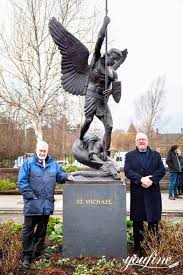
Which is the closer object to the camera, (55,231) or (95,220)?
(95,220)

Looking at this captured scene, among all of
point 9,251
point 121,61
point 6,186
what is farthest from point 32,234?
point 6,186

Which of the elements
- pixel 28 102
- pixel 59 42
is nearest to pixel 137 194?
pixel 59 42

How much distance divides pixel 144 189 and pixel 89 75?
2.21 m

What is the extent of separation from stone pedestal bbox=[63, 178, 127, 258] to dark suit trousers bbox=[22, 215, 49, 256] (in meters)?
0.36

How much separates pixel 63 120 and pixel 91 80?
19587 millimetres

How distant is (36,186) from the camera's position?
5.68 metres

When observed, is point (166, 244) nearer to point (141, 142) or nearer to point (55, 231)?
point (141, 142)

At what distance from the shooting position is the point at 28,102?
69.8 ft

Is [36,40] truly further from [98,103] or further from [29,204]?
[29,204]

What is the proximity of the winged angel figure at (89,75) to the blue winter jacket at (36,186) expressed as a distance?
124 centimetres

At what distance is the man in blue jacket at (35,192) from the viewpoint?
5598mm

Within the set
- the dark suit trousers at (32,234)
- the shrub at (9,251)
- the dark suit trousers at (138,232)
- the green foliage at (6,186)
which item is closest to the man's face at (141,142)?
the dark suit trousers at (138,232)

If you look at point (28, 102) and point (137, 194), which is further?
point (28, 102)

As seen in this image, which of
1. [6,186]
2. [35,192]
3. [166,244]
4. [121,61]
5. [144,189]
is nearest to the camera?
[166,244]
